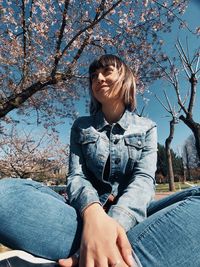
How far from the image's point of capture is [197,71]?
467 inches

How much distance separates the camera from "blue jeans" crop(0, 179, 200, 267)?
3.29ft

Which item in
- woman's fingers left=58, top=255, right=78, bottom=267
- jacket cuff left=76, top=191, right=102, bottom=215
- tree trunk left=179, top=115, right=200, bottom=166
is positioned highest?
tree trunk left=179, top=115, right=200, bottom=166

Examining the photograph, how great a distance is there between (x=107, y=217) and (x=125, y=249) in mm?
159

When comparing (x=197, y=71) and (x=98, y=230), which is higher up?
(x=197, y=71)

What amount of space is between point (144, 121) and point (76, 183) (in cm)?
62

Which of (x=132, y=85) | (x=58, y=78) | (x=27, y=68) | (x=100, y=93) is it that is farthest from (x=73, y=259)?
(x=27, y=68)

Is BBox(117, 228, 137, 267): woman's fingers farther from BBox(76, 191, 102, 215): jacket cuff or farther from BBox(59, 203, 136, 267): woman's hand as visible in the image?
BBox(76, 191, 102, 215): jacket cuff

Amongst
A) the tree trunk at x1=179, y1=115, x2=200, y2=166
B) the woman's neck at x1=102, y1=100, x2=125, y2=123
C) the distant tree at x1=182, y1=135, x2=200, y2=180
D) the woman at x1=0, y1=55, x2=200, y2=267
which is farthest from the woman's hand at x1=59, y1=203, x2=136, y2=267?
the distant tree at x1=182, y1=135, x2=200, y2=180

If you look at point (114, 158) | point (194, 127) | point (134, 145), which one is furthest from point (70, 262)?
point (194, 127)

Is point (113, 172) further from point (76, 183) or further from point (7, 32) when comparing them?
point (7, 32)

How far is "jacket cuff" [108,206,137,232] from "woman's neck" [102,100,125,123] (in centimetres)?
75

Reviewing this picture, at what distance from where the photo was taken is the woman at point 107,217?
3.28ft

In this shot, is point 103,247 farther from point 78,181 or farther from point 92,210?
point 78,181

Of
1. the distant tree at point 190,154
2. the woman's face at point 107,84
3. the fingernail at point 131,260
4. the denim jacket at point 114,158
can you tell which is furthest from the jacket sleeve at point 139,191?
the distant tree at point 190,154
